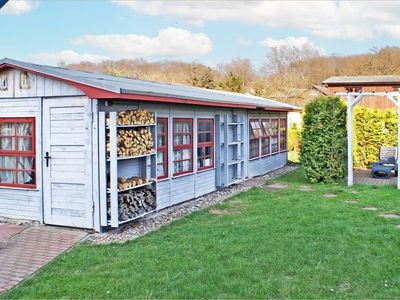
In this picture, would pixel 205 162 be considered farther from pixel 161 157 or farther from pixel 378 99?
pixel 378 99

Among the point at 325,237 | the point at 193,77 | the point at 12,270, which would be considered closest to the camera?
the point at 12,270

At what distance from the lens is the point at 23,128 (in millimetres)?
7566

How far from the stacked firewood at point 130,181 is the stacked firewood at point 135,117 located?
3.09 ft

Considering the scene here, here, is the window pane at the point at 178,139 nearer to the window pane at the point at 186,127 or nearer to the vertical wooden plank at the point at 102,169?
the window pane at the point at 186,127

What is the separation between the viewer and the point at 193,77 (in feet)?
111

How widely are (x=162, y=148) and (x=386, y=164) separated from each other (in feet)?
25.3

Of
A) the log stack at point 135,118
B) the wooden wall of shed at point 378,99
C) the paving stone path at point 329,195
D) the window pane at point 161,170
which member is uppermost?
the wooden wall of shed at point 378,99

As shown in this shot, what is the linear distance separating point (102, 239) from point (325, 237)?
10.6 ft

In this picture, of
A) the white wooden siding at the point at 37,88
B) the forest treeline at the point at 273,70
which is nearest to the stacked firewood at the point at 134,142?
the white wooden siding at the point at 37,88

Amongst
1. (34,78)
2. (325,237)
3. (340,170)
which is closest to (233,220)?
(325,237)

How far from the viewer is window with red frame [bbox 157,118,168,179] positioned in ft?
27.9

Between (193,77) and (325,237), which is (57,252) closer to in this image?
(325,237)

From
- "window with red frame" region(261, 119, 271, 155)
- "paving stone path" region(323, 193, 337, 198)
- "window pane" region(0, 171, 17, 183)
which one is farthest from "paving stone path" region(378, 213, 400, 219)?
"window with red frame" region(261, 119, 271, 155)

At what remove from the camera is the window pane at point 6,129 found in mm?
7672
